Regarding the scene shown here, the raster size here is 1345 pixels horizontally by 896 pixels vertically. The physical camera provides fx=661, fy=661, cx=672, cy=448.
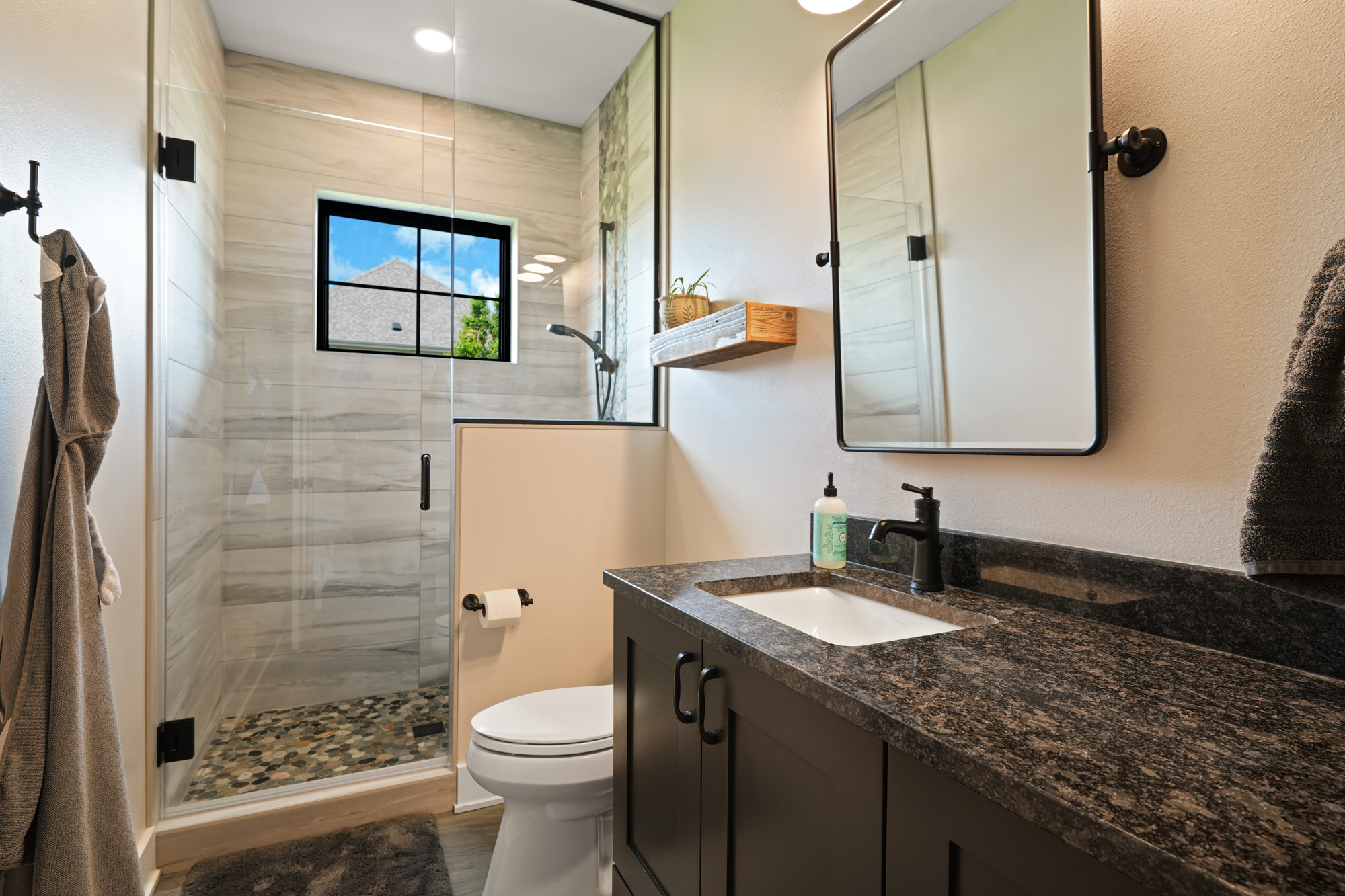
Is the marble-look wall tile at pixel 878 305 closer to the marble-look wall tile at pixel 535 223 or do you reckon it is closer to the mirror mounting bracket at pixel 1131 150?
the mirror mounting bracket at pixel 1131 150

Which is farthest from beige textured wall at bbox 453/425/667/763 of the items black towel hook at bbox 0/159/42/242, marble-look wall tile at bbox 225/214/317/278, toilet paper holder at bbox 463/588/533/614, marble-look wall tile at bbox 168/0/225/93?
marble-look wall tile at bbox 168/0/225/93

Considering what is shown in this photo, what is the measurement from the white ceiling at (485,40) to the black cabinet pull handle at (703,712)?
87.5 inches

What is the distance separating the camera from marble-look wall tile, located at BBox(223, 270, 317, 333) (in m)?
2.09

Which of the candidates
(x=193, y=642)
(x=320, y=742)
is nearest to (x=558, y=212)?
(x=193, y=642)

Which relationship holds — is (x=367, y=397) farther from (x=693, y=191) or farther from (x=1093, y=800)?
(x=1093, y=800)

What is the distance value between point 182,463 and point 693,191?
1782mm

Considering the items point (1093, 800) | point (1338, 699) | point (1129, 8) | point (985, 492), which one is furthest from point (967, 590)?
point (1129, 8)

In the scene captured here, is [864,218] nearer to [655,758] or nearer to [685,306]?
[685,306]

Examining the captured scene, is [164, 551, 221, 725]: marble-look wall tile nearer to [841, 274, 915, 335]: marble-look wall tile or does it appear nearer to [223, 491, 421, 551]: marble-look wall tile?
[223, 491, 421, 551]: marble-look wall tile

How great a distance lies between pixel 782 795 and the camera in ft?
2.79

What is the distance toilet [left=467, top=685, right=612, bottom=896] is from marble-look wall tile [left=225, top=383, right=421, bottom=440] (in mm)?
1054

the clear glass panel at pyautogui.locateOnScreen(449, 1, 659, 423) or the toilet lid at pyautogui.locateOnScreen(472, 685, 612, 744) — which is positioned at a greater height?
the clear glass panel at pyautogui.locateOnScreen(449, 1, 659, 423)

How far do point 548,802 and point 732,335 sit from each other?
1.25 metres

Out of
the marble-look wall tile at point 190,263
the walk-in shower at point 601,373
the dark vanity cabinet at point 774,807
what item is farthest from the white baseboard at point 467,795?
the marble-look wall tile at point 190,263
